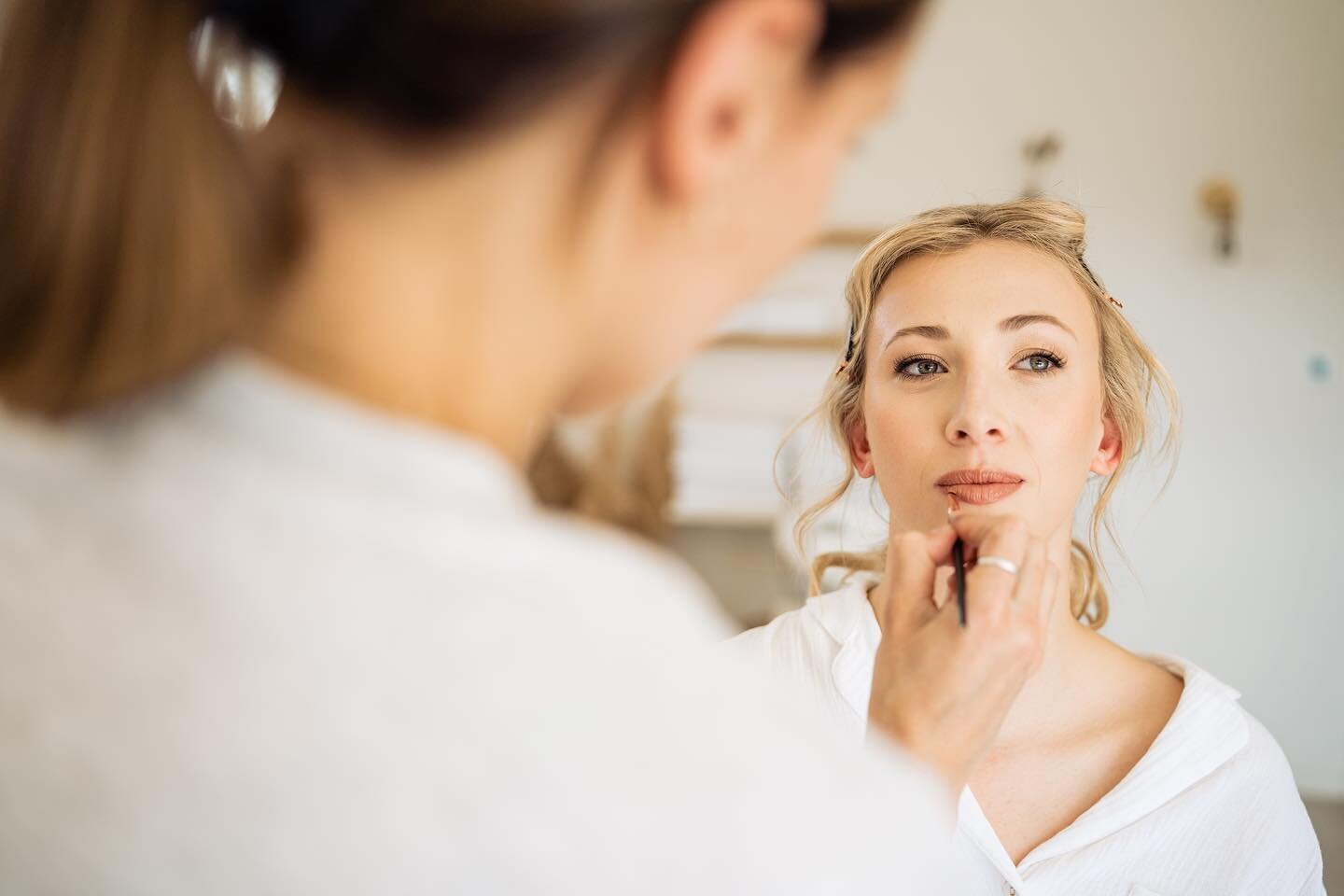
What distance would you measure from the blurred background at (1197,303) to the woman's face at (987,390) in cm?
135

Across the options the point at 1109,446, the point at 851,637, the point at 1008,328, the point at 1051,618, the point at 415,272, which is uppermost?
the point at 415,272

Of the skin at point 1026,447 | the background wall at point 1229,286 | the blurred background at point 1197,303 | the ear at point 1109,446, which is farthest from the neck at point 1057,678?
the background wall at point 1229,286

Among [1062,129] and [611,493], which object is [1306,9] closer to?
[1062,129]

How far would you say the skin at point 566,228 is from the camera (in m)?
0.41

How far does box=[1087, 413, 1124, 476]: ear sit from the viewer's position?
120 cm

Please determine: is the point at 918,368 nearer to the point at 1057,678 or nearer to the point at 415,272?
the point at 1057,678

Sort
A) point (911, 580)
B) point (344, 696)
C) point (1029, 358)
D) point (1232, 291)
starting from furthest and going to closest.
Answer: point (1232, 291), point (1029, 358), point (911, 580), point (344, 696)

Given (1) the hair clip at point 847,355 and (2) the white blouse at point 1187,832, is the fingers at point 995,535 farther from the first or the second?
(1) the hair clip at point 847,355

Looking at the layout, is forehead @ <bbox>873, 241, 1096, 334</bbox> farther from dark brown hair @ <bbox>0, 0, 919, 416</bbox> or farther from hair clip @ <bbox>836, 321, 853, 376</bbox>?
dark brown hair @ <bbox>0, 0, 919, 416</bbox>

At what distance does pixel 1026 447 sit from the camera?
1.04 meters

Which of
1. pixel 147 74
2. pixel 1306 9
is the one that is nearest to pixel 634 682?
pixel 147 74

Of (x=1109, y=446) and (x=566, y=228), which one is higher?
(x=566, y=228)

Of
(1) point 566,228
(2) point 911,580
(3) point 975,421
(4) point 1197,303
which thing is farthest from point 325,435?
(4) point 1197,303

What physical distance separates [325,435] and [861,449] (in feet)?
3.09
